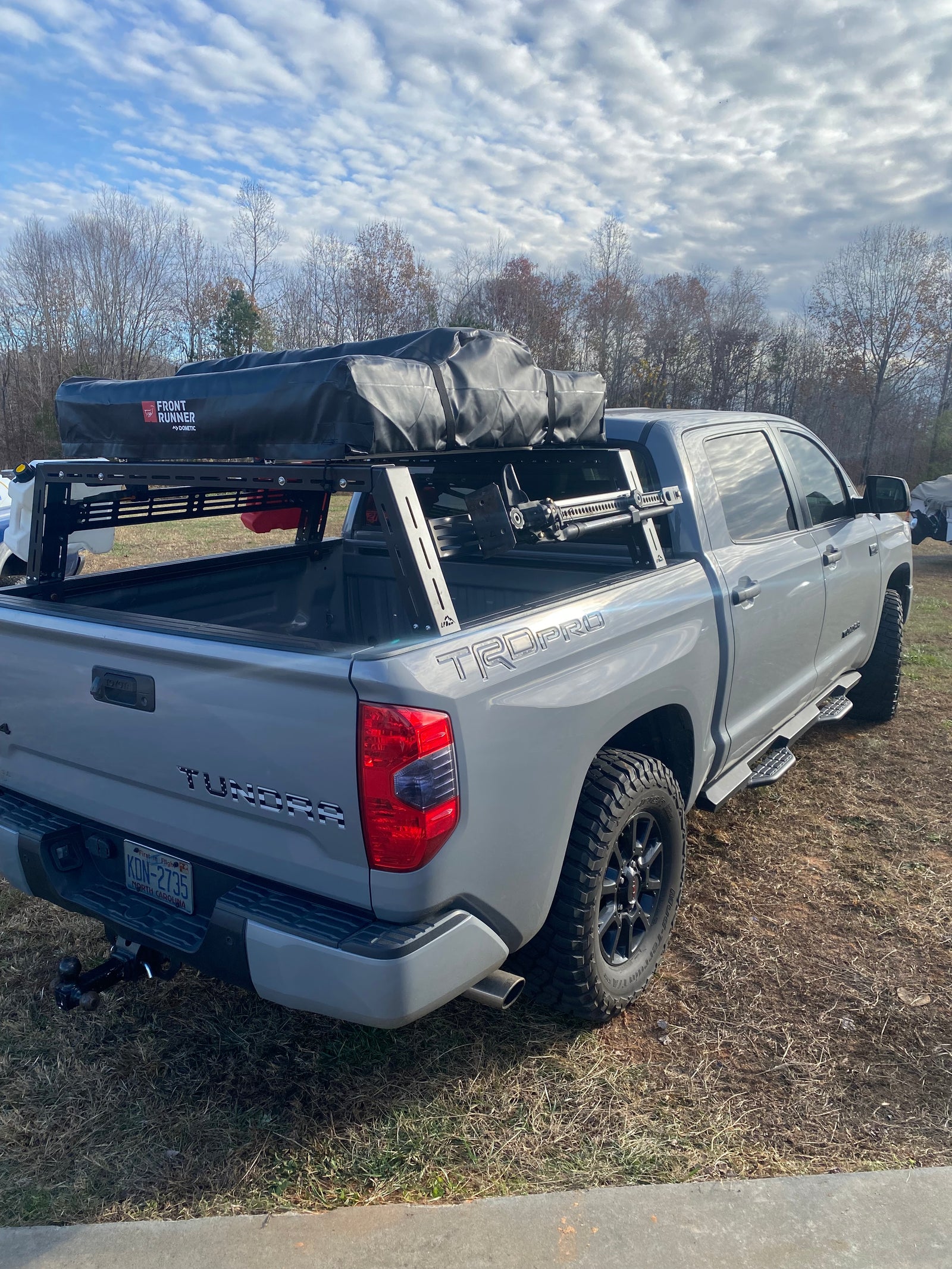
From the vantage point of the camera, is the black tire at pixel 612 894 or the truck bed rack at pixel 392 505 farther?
the black tire at pixel 612 894

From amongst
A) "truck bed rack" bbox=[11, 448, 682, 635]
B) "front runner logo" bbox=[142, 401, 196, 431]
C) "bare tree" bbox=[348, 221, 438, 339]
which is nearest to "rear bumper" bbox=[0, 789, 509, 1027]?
"truck bed rack" bbox=[11, 448, 682, 635]

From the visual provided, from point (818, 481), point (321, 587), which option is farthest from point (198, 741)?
point (818, 481)

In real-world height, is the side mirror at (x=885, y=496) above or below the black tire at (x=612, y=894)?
above

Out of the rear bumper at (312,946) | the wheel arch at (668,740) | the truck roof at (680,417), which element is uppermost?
the truck roof at (680,417)

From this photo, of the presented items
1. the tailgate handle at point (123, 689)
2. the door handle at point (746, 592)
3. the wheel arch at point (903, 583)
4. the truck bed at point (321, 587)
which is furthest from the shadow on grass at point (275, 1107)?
the wheel arch at point (903, 583)

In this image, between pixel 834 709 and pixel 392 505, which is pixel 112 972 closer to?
pixel 392 505

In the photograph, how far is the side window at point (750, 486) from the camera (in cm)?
384

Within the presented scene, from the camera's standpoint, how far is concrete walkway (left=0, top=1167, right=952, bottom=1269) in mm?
2066

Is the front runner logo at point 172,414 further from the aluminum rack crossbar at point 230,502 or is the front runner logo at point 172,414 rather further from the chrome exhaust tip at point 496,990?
the chrome exhaust tip at point 496,990

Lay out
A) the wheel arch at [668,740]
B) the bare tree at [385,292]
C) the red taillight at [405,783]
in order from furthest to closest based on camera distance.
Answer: the bare tree at [385,292]
the wheel arch at [668,740]
the red taillight at [405,783]

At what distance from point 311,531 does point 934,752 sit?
3.94m

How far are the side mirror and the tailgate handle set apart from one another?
13.0 feet

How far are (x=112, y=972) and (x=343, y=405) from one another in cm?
183

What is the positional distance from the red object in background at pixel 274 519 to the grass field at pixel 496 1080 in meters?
1.91
